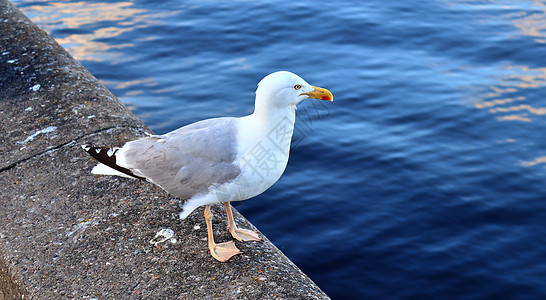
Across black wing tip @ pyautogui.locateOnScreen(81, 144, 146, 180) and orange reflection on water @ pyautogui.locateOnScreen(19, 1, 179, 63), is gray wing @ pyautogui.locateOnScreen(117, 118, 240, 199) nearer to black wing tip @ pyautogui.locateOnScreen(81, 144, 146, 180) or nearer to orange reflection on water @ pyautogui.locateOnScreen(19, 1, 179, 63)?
black wing tip @ pyautogui.locateOnScreen(81, 144, 146, 180)

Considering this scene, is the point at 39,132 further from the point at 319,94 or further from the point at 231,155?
the point at 319,94

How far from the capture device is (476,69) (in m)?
8.09

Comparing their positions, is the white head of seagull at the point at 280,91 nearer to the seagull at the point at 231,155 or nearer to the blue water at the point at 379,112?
the seagull at the point at 231,155

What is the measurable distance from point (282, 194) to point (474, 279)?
2164 mm

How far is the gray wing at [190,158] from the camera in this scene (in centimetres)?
315

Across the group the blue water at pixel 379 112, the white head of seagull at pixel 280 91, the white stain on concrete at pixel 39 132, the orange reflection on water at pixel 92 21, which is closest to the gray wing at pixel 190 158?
the white head of seagull at pixel 280 91

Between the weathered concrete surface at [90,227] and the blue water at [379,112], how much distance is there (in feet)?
3.79

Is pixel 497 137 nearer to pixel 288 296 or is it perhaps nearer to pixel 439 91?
pixel 439 91

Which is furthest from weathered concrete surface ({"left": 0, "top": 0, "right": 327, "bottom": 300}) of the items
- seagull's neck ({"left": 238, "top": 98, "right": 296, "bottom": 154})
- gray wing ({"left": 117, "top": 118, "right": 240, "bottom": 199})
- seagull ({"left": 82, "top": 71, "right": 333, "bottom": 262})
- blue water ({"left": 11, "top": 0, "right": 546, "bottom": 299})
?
blue water ({"left": 11, "top": 0, "right": 546, "bottom": 299})

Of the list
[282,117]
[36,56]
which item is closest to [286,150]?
[282,117]

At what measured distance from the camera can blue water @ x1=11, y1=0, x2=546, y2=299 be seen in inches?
214

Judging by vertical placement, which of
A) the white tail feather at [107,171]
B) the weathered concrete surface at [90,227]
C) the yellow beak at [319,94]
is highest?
the yellow beak at [319,94]

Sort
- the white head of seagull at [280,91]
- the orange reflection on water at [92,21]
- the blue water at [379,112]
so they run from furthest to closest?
1. the orange reflection on water at [92,21]
2. the blue water at [379,112]
3. the white head of seagull at [280,91]

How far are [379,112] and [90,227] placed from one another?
4.88 m
